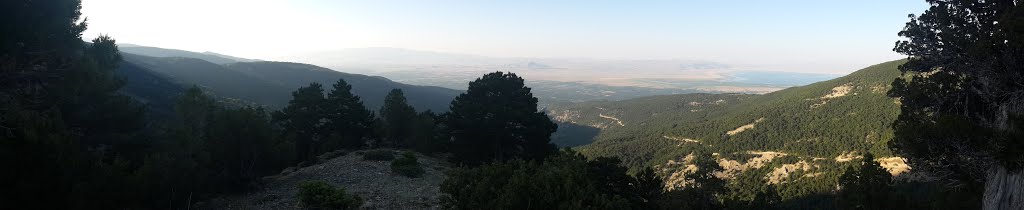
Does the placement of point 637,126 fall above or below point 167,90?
below

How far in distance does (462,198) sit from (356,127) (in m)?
31.4

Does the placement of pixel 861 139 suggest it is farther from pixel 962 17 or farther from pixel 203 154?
pixel 203 154

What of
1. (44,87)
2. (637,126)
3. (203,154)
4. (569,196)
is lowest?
(637,126)

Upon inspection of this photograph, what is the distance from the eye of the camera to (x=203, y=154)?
60.0 ft

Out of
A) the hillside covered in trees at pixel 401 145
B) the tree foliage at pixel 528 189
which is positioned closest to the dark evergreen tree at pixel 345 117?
the hillside covered in trees at pixel 401 145

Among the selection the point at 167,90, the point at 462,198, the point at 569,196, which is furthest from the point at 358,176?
the point at 167,90

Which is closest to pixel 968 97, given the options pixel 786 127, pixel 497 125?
pixel 497 125

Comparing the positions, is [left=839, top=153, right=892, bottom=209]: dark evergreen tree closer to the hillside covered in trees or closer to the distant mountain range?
the hillside covered in trees

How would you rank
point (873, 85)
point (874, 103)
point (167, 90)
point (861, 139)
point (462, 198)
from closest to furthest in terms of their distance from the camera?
point (462, 198)
point (167, 90)
point (861, 139)
point (874, 103)
point (873, 85)

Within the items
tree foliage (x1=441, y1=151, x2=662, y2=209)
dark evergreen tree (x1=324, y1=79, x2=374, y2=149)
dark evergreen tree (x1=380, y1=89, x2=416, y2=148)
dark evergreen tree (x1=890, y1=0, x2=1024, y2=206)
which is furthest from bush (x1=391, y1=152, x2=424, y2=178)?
dark evergreen tree (x1=890, y1=0, x2=1024, y2=206)

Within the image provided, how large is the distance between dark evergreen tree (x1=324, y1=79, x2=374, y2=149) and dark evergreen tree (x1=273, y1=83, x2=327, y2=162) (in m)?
0.90

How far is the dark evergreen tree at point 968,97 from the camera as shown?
30.1 ft

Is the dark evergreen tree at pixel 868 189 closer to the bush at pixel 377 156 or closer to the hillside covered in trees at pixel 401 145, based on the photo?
the hillside covered in trees at pixel 401 145

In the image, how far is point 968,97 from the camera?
10.9 meters
